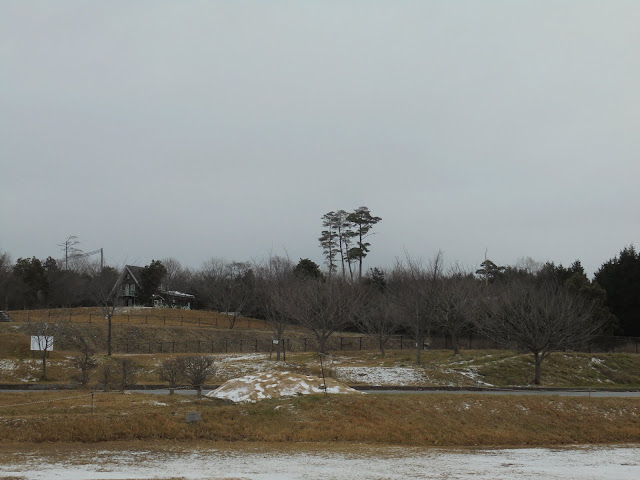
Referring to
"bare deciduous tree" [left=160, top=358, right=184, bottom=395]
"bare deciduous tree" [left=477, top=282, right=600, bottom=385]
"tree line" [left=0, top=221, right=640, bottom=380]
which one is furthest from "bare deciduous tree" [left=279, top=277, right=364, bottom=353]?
"bare deciduous tree" [left=160, top=358, right=184, bottom=395]

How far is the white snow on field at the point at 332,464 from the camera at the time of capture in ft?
43.5

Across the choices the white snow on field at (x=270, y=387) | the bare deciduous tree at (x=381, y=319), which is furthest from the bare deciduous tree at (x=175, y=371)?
the bare deciduous tree at (x=381, y=319)

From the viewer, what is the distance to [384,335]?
47.8 meters

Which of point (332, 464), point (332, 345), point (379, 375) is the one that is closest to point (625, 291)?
point (332, 345)

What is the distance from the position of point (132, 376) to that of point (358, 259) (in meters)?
62.7

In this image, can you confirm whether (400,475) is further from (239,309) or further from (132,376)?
(239,309)

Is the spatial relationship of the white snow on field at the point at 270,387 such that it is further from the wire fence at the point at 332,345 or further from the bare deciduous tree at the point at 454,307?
the wire fence at the point at 332,345

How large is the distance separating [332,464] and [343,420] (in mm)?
5026

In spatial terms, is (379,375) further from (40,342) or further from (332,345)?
(332,345)

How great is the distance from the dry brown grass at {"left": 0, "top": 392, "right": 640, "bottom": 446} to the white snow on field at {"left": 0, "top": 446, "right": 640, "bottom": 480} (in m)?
1.78

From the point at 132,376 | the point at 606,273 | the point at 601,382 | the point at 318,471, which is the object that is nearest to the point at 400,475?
the point at 318,471

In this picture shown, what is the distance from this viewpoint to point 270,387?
22.3 meters

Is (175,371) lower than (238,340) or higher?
higher

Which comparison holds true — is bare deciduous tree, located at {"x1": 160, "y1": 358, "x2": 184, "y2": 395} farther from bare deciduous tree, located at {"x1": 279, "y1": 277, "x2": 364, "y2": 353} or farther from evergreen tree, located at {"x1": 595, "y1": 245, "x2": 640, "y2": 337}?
evergreen tree, located at {"x1": 595, "y1": 245, "x2": 640, "y2": 337}
